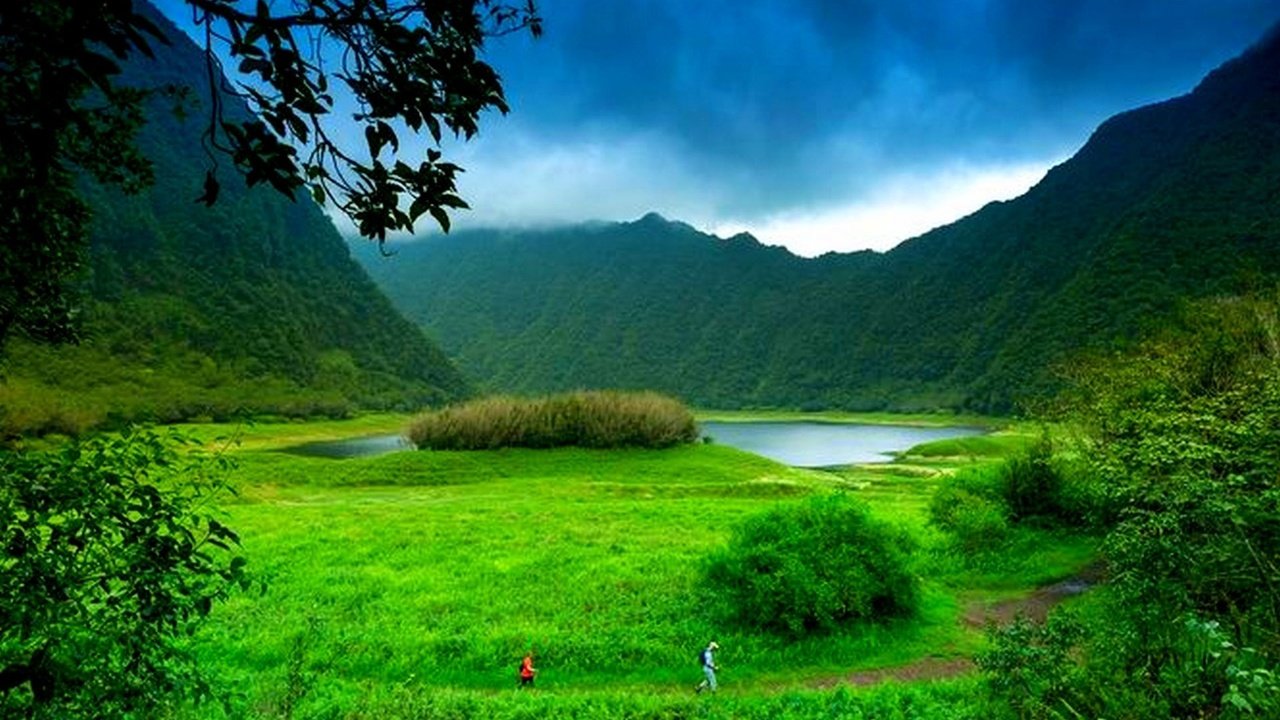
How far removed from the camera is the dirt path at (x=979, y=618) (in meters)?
20.2

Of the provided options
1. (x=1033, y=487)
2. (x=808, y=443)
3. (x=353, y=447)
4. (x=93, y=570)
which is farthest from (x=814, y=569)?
(x=808, y=443)

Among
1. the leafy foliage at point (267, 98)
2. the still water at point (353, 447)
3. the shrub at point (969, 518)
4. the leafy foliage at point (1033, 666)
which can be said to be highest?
the leafy foliage at point (267, 98)

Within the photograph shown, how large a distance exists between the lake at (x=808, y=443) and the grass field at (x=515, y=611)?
63.4 meters

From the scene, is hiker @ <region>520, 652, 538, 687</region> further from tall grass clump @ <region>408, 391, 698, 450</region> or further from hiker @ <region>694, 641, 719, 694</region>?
tall grass clump @ <region>408, 391, 698, 450</region>

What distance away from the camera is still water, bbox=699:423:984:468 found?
373ft

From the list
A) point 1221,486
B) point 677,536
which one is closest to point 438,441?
point 677,536

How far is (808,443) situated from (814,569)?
125 metres

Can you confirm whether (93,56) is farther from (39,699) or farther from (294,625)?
(294,625)

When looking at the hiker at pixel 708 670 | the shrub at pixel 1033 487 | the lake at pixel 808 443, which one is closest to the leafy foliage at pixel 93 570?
the hiker at pixel 708 670

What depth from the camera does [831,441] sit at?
487ft

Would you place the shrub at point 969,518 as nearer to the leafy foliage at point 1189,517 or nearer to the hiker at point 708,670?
the leafy foliage at point 1189,517

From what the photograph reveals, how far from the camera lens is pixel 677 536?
38.0 m

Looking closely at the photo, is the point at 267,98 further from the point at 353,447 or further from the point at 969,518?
the point at 353,447

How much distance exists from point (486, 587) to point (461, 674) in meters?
7.11
